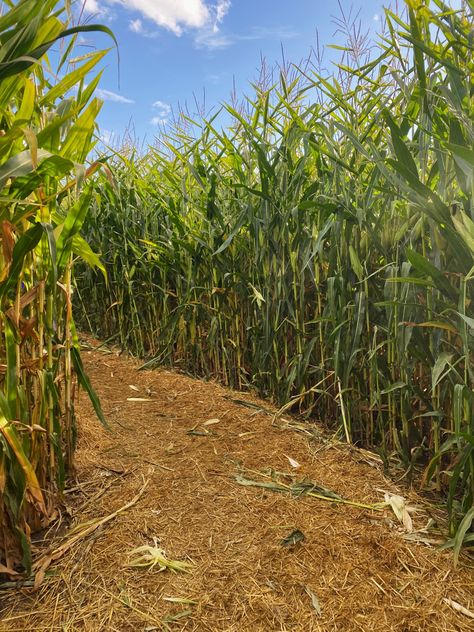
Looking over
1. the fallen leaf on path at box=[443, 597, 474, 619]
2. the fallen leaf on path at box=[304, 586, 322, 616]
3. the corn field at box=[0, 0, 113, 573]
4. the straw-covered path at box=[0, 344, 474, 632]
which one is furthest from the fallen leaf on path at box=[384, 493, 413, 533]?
the corn field at box=[0, 0, 113, 573]

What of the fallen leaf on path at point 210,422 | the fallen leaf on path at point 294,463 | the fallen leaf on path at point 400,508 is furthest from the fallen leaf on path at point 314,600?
the fallen leaf on path at point 210,422

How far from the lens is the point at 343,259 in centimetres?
217

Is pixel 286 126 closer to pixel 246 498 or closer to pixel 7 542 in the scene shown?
pixel 246 498

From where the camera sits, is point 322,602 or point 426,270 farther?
point 426,270

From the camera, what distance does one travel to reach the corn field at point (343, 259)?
1.47 meters

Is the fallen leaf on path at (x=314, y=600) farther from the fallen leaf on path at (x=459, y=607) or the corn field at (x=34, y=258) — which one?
the corn field at (x=34, y=258)

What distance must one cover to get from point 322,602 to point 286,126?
7.24 feet

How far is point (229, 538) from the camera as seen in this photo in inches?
59.1

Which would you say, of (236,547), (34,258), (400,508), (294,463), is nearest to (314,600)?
(236,547)

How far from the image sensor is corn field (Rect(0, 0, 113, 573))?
1.11m

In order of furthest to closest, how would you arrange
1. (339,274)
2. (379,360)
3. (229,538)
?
(339,274) → (379,360) → (229,538)

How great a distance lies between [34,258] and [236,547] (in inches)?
41.0

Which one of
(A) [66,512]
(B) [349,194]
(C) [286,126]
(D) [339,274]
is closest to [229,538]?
(A) [66,512]

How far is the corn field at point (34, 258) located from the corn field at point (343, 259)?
34 centimetres
